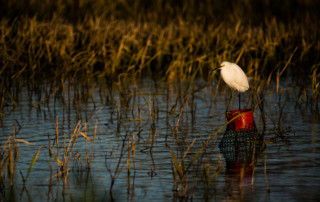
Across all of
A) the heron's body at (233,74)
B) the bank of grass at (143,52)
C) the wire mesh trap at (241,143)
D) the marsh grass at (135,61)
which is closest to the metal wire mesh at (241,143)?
the wire mesh trap at (241,143)

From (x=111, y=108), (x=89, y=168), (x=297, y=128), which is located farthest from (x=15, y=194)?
(x=111, y=108)

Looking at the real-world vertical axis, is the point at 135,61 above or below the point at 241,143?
above

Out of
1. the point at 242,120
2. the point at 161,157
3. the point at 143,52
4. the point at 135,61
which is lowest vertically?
the point at 161,157

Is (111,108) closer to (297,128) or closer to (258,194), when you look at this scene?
(297,128)

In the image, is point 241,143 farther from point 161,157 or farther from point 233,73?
point 233,73

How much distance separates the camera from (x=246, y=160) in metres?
7.73

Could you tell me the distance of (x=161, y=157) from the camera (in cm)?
789

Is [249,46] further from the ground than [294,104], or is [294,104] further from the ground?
[249,46]

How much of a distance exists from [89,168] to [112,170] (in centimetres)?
24

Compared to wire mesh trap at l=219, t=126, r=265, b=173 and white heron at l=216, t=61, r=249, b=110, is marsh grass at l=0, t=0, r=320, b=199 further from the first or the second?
wire mesh trap at l=219, t=126, r=265, b=173

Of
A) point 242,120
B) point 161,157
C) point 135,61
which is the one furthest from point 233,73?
point 135,61

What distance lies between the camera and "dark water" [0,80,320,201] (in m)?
6.32

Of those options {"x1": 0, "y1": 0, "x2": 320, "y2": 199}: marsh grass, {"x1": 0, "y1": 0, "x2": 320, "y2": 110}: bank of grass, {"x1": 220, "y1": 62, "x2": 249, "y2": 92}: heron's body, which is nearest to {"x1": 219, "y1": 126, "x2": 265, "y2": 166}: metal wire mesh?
{"x1": 220, "y1": 62, "x2": 249, "y2": 92}: heron's body

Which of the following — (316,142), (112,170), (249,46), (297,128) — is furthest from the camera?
(249,46)
